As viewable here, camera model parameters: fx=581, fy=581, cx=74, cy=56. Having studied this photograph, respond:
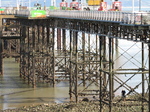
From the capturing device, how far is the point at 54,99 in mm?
43188

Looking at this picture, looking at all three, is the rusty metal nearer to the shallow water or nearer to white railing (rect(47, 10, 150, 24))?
white railing (rect(47, 10, 150, 24))

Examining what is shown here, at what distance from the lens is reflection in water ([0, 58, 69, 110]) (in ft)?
139

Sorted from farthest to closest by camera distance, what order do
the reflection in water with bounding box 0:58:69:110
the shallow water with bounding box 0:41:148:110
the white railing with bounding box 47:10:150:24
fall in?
the reflection in water with bounding box 0:58:69:110 < the shallow water with bounding box 0:41:148:110 < the white railing with bounding box 47:10:150:24

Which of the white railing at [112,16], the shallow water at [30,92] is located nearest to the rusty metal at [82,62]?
the white railing at [112,16]

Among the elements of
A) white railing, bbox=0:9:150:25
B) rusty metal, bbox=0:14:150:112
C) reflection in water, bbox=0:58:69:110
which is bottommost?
reflection in water, bbox=0:58:69:110

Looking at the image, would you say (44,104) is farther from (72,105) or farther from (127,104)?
(127,104)

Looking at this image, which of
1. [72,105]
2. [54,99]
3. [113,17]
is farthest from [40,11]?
[113,17]

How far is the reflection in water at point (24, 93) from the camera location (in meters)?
42.3

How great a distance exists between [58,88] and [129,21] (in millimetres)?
18556

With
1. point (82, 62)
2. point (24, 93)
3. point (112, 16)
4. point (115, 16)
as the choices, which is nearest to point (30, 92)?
point (24, 93)

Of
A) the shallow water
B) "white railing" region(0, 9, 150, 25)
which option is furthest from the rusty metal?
the shallow water

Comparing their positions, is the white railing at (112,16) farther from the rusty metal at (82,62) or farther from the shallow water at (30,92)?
the shallow water at (30,92)

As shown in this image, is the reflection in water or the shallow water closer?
the shallow water

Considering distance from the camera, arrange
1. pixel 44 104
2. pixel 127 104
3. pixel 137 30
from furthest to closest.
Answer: pixel 44 104 < pixel 127 104 < pixel 137 30
